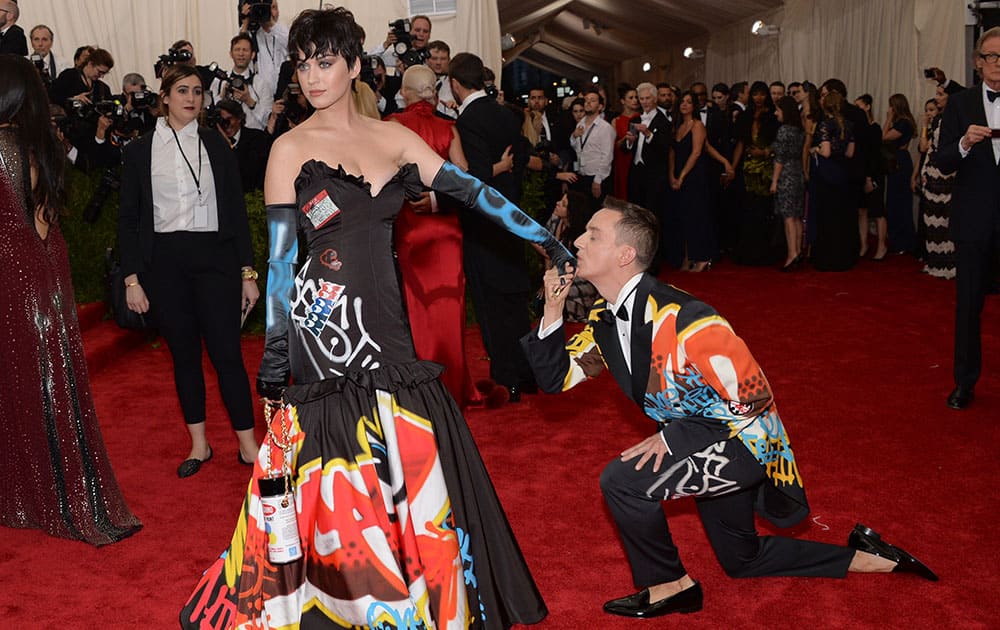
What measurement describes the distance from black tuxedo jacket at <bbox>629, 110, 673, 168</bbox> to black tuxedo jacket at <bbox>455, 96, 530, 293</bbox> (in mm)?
5052

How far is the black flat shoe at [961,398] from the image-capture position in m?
5.22

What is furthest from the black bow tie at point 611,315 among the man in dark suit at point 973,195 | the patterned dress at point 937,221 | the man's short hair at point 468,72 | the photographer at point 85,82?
the patterned dress at point 937,221

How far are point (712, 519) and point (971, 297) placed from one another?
2.59m

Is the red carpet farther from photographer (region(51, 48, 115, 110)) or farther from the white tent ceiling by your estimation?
the white tent ceiling

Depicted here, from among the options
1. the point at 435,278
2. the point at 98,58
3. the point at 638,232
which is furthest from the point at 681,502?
the point at 98,58

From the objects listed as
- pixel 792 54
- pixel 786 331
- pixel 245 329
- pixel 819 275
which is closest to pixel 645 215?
pixel 786 331

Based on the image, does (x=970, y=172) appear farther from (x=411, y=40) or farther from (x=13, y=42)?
(x=13, y=42)

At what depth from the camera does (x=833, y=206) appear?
9992mm

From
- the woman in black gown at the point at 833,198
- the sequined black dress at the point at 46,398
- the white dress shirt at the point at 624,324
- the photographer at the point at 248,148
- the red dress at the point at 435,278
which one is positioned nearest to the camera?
the white dress shirt at the point at 624,324

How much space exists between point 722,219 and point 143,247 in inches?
317

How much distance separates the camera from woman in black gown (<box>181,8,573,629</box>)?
256 centimetres

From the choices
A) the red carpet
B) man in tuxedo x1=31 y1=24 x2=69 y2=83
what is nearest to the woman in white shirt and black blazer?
the red carpet

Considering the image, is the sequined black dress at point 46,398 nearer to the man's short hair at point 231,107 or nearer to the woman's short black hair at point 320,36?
the woman's short black hair at point 320,36

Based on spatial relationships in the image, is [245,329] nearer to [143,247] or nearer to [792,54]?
[143,247]
